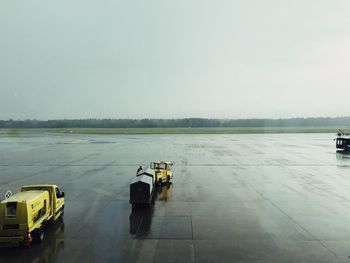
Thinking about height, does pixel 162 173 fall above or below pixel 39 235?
above

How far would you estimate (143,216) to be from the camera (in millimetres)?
18828

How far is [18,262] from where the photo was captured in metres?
12.8

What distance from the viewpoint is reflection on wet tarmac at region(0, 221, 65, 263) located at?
1305 centimetres

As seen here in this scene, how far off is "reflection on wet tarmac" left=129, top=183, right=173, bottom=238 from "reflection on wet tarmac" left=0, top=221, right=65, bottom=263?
12.2 feet

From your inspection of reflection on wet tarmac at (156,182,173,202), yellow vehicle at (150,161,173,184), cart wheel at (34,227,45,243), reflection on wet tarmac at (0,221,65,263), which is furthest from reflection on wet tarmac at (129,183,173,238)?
cart wheel at (34,227,45,243)

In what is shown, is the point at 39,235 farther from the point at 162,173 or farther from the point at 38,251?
the point at 162,173

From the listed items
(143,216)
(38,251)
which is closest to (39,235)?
(38,251)

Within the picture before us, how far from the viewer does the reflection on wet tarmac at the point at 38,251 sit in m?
13.1

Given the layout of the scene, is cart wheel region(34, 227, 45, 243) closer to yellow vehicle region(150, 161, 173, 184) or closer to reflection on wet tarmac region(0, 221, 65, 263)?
reflection on wet tarmac region(0, 221, 65, 263)

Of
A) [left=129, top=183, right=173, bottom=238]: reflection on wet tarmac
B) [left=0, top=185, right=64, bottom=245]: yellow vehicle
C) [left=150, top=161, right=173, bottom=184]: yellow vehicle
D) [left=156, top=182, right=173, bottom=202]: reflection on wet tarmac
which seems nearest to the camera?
[left=0, top=185, right=64, bottom=245]: yellow vehicle

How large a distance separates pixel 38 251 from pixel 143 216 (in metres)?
6.55

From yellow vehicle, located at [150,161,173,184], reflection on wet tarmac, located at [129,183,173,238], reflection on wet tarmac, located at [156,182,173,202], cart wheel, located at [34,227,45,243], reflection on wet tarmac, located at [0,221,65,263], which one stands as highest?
yellow vehicle, located at [150,161,173,184]

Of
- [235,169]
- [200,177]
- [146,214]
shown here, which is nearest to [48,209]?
[146,214]

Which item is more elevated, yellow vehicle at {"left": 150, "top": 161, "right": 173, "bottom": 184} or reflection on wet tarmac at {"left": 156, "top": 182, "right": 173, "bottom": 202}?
yellow vehicle at {"left": 150, "top": 161, "right": 173, "bottom": 184}
